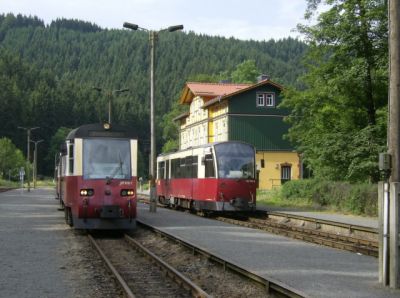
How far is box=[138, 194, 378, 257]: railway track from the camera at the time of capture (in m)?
15.1

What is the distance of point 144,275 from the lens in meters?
10.9

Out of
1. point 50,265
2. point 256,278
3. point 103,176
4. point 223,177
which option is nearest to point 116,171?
point 103,176

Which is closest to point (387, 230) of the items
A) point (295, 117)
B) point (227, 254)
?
point (227, 254)

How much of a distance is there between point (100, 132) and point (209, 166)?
25.5 ft

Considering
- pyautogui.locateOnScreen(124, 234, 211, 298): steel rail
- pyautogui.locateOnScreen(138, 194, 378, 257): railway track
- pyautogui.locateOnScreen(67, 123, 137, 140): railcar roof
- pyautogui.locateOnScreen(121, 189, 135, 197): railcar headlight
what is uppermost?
pyautogui.locateOnScreen(67, 123, 137, 140): railcar roof

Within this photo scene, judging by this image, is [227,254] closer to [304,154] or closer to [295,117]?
[304,154]

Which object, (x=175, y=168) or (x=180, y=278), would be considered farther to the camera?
(x=175, y=168)

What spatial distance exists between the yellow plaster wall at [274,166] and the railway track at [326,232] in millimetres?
29340

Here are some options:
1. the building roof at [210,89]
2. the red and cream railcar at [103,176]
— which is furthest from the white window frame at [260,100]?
the red and cream railcar at [103,176]

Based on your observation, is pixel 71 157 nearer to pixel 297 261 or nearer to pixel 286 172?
pixel 297 261

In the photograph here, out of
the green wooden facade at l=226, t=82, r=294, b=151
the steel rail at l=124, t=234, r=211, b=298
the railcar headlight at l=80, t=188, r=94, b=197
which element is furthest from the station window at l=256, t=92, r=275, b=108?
the steel rail at l=124, t=234, r=211, b=298

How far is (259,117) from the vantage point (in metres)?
59.1

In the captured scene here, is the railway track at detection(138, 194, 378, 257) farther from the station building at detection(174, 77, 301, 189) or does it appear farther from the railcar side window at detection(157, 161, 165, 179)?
the station building at detection(174, 77, 301, 189)

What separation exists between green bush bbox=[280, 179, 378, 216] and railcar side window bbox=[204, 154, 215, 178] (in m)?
6.21
